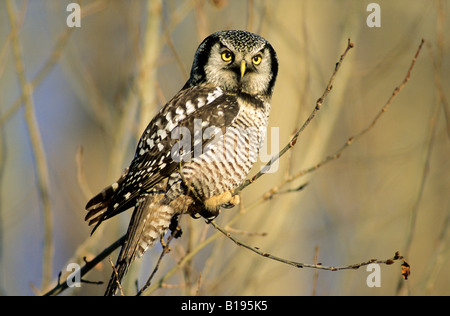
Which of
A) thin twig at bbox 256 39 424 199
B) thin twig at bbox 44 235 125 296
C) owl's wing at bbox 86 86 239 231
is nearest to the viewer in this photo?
thin twig at bbox 256 39 424 199

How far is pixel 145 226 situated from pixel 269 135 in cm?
195

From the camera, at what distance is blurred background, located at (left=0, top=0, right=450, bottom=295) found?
4801 millimetres

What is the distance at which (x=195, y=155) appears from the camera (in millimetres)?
4262

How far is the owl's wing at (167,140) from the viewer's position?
4.21 metres

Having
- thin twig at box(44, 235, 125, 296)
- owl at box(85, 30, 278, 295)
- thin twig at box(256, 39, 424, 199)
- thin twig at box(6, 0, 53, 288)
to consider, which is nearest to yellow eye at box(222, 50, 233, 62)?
owl at box(85, 30, 278, 295)

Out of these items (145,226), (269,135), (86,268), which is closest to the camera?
(86,268)

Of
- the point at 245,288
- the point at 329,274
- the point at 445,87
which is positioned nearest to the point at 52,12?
the point at 245,288

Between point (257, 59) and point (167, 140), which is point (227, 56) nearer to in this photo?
point (257, 59)

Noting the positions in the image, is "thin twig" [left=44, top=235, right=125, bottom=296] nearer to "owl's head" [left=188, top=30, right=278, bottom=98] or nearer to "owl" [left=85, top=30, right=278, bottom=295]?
"owl" [left=85, top=30, right=278, bottom=295]

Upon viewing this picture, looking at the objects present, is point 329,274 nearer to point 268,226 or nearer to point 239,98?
point 268,226

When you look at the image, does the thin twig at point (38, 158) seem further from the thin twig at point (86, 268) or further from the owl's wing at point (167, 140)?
the thin twig at point (86, 268)

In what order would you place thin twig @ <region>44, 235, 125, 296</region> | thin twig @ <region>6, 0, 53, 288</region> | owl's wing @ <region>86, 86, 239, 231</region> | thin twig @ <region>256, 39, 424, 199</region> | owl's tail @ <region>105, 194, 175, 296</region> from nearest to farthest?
thin twig @ <region>256, 39, 424, 199</region> < thin twig @ <region>44, 235, 125, 296</region> < owl's tail @ <region>105, 194, 175, 296</region> < owl's wing @ <region>86, 86, 239, 231</region> < thin twig @ <region>6, 0, 53, 288</region>

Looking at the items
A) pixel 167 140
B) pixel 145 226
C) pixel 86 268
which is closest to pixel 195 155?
pixel 167 140

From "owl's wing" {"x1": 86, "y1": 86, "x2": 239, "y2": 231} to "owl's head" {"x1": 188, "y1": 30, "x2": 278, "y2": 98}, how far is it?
169 mm
